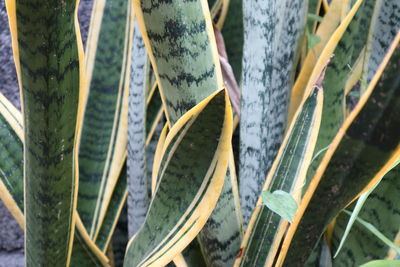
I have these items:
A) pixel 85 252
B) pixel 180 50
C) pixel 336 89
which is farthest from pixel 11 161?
pixel 336 89

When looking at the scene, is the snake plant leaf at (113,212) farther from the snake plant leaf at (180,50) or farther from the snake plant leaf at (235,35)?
the snake plant leaf at (180,50)

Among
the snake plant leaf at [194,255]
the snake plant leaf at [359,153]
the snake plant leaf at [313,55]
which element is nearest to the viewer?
the snake plant leaf at [359,153]

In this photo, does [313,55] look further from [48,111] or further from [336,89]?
[48,111]

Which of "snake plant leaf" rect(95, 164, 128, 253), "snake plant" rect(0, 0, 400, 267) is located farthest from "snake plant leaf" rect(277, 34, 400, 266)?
"snake plant leaf" rect(95, 164, 128, 253)

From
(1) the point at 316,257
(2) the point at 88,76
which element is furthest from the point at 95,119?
(1) the point at 316,257

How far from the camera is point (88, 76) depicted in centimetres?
86

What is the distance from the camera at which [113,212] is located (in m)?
0.86

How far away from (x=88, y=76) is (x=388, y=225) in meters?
0.46

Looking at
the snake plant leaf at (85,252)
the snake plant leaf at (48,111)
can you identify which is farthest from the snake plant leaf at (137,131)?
the snake plant leaf at (48,111)

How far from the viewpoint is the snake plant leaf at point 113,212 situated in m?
0.84

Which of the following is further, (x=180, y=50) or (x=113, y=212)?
(x=113, y=212)

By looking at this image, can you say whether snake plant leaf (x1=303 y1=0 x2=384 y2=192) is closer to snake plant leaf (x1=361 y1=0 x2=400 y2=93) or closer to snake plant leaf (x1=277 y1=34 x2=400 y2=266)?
snake plant leaf (x1=361 y1=0 x2=400 y2=93)

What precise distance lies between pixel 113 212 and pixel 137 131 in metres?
0.14

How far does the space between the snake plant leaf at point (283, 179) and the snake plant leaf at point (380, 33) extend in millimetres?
146
